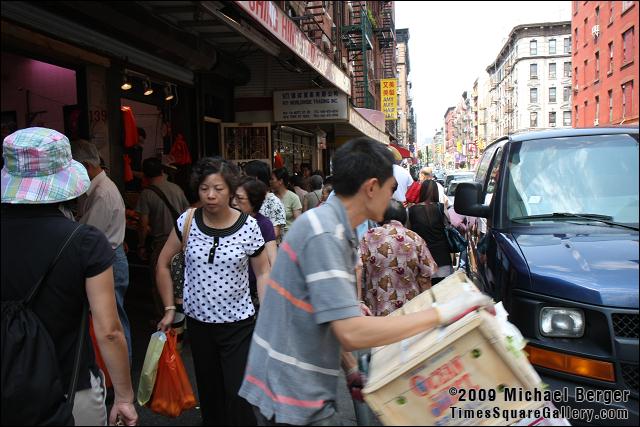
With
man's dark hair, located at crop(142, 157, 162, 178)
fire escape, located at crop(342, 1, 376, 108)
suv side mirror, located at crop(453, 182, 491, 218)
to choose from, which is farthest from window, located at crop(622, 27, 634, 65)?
man's dark hair, located at crop(142, 157, 162, 178)

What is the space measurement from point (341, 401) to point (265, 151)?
254 inches

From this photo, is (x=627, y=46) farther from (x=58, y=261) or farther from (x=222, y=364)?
(x=58, y=261)

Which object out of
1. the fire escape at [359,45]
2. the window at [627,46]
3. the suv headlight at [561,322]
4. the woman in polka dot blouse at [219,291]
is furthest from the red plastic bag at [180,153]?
the window at [627,46]

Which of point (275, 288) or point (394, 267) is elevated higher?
point (275, 288)

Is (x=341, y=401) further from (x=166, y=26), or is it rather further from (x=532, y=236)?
(x=166, y=26)

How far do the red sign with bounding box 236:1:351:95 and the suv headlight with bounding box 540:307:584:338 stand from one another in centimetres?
322

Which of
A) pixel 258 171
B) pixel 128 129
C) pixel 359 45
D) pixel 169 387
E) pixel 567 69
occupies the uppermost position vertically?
pixel 567 69

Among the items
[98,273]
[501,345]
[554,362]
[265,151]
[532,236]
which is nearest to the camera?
[501,345]

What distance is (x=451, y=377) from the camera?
6.23ft

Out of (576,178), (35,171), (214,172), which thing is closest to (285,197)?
(214,172)

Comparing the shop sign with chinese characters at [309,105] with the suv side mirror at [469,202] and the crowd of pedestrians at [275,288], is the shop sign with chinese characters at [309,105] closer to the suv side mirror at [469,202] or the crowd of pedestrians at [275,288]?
the suv side mirror at [469,202]

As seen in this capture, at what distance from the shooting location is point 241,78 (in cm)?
1028

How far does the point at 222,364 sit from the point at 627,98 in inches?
1452

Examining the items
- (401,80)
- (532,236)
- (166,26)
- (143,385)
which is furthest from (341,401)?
(401,80)
